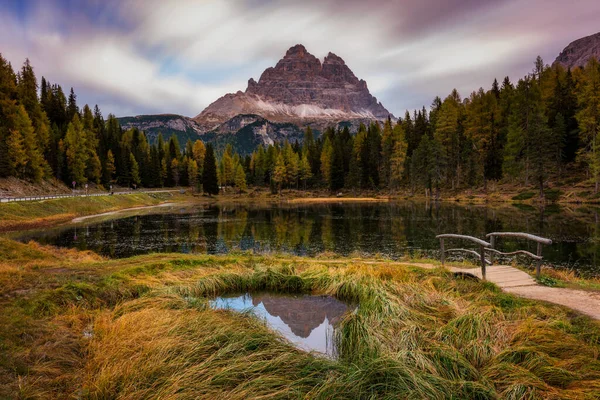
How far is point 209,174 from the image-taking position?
95438 millimetres

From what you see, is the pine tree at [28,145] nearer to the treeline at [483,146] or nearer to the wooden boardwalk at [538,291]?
the treeline at [483,146]

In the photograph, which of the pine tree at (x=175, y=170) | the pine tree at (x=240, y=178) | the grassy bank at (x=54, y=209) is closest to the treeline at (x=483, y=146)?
the pine tree at (x=240, y=178)

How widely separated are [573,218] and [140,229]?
4506 cm

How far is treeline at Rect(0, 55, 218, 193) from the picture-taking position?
60656mm

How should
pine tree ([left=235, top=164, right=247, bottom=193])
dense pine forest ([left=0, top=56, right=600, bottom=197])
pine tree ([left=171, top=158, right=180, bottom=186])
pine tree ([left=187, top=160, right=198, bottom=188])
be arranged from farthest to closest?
pine tree ([left=171, top=158, right=180, bottom=186]), pine tree ([left=187, top=160, right=198, bottom=188]), pine tree ([left=235, top=164, right=247, bottom=193]), dense pine forest ([left=0, top=56, right=600, bottom=197])

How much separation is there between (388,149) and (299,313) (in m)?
80.3

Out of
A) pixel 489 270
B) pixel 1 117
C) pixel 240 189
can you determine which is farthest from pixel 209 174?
pixel 489 270

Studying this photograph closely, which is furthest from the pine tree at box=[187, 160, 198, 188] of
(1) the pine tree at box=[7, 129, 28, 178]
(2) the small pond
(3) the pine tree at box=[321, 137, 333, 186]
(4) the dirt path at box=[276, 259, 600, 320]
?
(4) the dirt path at box=[276, 259, 600, 320]

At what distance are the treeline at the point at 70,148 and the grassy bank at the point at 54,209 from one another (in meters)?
13.5

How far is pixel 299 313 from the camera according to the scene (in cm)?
1008

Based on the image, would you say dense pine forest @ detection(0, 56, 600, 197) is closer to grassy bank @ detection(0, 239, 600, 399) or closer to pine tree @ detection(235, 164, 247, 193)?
pine tree @ detection(235, 164, 247, 193)

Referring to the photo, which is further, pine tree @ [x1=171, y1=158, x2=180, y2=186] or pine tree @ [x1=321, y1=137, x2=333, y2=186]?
pine tree @ [x1=171, y1=158, x2=180, y2=186]

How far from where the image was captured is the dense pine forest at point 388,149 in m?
54.8

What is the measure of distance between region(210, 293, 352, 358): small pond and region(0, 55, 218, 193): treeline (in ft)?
208
